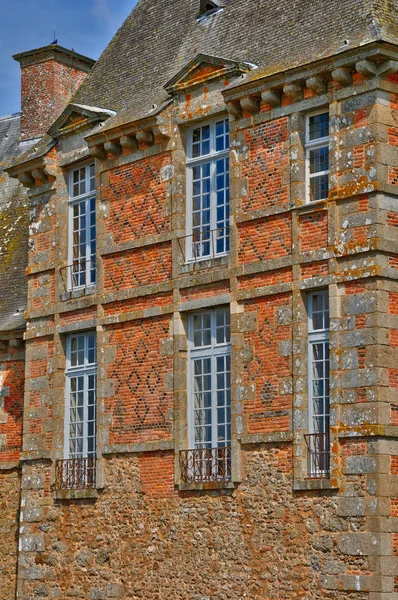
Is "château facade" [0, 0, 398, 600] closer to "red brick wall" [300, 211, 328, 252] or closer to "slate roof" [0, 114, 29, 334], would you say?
"red brick wall" [300, 211, 328, 252]

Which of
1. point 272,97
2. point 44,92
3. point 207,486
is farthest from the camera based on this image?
point 44,92

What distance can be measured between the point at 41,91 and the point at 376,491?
11936mm

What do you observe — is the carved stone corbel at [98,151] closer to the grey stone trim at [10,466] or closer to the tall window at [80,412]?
the tall window at [80,412]

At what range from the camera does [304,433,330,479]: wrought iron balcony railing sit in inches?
606

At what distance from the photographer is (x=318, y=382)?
15.7m

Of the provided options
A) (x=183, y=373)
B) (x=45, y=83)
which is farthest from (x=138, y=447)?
(x=45, y=83)

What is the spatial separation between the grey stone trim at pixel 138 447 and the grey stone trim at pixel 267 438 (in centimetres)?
134

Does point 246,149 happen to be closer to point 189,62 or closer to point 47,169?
point 189,62

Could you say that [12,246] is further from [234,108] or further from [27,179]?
[234,108]

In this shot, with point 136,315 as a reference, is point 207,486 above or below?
below

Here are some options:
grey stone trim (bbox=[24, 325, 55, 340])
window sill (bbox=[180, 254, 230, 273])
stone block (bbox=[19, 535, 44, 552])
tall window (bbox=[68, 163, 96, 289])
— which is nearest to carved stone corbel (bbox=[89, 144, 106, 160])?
tall window (bbox=[68, 163, 96, 289])

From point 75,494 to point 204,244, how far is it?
4.07 m

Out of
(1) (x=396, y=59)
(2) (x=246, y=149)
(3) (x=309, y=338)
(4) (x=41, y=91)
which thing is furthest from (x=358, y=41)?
(4) (x=41, y=91)

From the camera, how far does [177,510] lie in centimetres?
1703
